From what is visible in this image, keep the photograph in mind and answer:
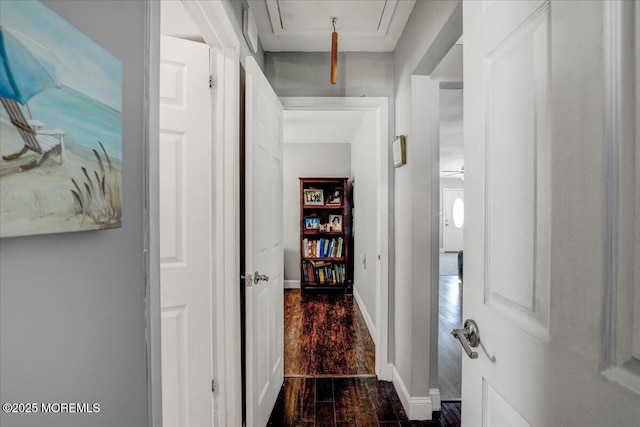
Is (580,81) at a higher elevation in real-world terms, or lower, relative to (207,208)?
higher

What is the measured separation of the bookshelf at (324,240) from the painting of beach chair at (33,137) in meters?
4.30

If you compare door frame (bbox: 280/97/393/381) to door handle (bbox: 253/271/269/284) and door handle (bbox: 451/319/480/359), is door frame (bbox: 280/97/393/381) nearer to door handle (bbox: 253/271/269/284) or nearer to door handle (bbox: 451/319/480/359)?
door handle (bbox: 253/271/269/284)

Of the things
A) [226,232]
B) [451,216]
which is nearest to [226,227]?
[226,232]

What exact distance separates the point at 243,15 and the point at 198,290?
1452 millimetres

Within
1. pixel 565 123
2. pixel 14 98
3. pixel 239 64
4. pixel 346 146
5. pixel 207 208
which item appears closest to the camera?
pixel 14 98

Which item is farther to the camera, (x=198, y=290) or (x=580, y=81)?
(x=198, y=290)

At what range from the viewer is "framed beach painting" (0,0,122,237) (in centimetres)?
39

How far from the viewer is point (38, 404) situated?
1.55 feet

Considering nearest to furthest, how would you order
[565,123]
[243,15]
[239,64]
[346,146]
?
[565,123], [239,64], [243,15], [346,146]

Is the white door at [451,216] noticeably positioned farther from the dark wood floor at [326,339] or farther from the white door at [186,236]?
the white door at [186,236]

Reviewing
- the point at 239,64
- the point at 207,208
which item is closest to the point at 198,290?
the point at 207,208

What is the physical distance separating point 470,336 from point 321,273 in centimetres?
400

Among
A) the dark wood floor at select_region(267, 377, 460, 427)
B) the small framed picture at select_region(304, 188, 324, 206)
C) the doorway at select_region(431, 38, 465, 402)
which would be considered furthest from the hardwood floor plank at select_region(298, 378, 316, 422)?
the small framed picture at select_region(304, 188, 324, 206)

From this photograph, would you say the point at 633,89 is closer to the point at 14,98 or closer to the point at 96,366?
the point at 14,98
